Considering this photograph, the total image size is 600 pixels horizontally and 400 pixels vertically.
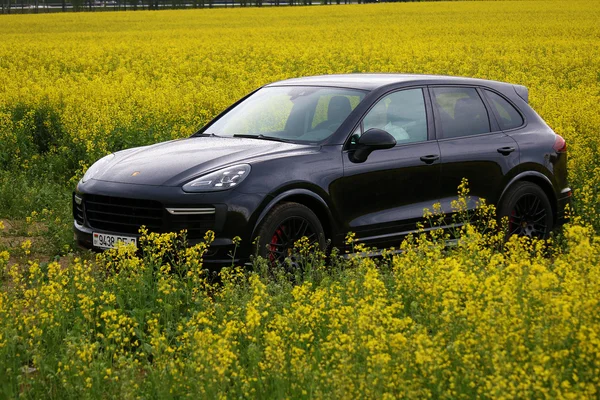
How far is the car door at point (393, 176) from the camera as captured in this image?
25.8 feet

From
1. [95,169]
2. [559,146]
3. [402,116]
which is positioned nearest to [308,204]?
[402,116]

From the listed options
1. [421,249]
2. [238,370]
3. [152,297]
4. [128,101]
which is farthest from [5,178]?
[238,370]

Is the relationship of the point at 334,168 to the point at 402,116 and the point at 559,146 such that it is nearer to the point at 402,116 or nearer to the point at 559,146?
the point at 402,116

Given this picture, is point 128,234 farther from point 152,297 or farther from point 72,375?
point 72,375

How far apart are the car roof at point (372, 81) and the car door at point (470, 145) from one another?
0.09 metres

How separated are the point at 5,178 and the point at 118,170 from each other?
5002 millimetres

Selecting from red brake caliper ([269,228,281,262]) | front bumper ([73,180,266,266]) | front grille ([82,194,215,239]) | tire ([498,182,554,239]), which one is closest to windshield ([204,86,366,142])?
red brake caliper ([269,228,281,262])

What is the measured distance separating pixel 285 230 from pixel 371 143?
3.24 feet

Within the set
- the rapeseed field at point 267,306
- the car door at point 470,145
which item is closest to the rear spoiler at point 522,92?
the car door at point 470,145

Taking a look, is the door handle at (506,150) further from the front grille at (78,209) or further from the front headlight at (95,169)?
the front grille at (78,209)

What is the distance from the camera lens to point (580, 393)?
12.4 ft

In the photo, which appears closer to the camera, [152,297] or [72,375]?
[72,375]

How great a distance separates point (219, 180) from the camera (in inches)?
285

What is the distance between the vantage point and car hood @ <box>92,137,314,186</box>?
740 cm
